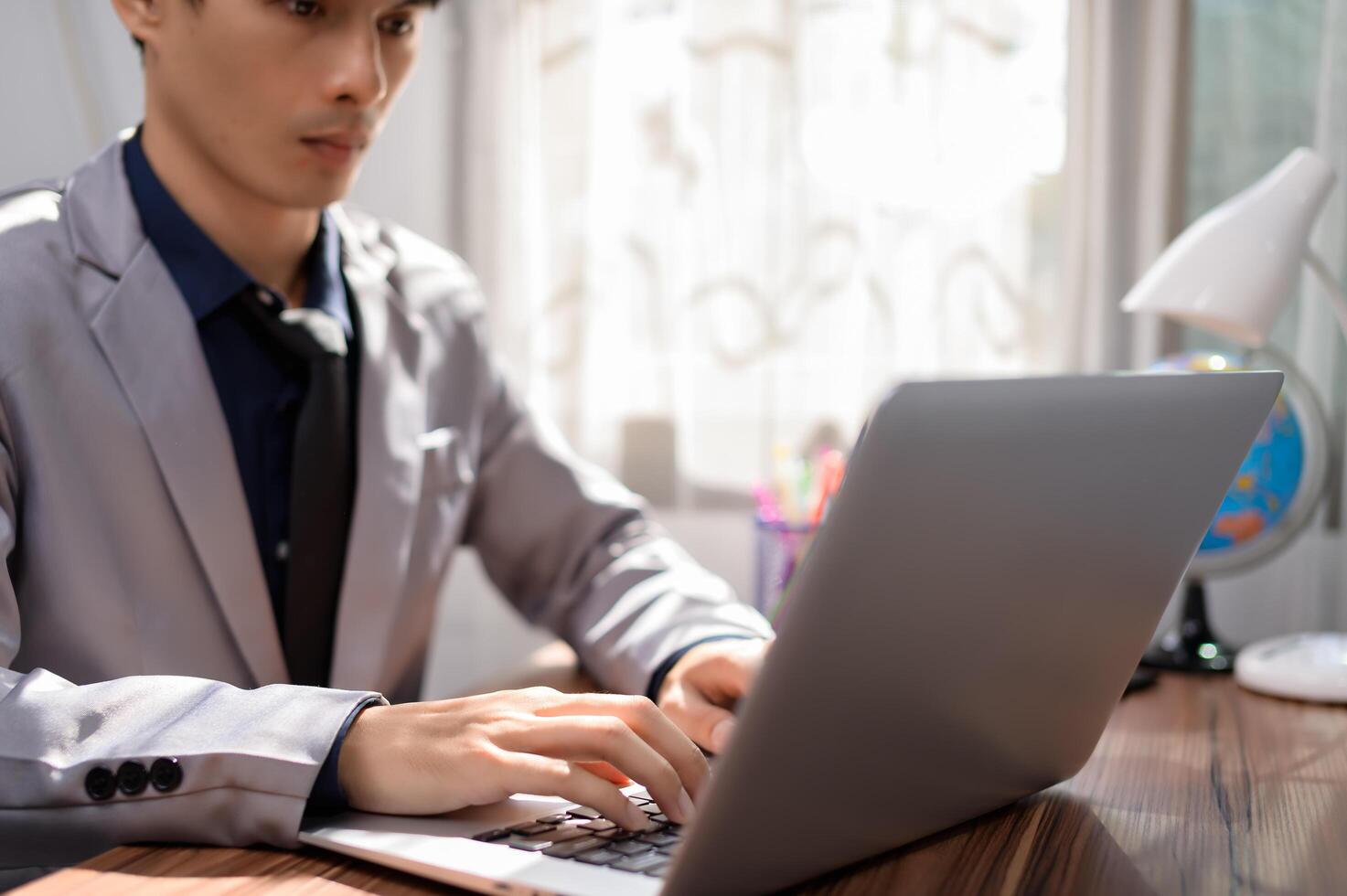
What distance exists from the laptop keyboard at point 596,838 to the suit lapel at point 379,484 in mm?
478

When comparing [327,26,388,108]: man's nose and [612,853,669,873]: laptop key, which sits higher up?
[327,26,388,108]: man's nose

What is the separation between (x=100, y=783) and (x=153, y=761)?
33 mm

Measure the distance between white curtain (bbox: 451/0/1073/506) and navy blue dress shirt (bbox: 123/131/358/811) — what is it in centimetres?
83

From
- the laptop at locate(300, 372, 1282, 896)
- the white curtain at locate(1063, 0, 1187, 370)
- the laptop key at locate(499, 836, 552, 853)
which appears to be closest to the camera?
the laptop at locate(300, 372, 1282, 896)

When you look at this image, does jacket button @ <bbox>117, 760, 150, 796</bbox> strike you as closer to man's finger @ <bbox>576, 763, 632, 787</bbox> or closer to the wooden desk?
the wooden desk

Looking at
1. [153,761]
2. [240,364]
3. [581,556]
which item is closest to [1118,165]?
[581,556]

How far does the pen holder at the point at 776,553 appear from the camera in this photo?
1428mm

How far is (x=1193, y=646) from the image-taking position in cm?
118

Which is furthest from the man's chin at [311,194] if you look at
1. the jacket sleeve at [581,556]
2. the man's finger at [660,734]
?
the man's finger at [660,734]

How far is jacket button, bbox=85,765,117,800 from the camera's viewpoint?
0.62 metres

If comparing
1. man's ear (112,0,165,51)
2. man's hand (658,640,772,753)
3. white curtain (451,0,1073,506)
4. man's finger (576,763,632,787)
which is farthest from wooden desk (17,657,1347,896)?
white curtain (451,0,1073,506)

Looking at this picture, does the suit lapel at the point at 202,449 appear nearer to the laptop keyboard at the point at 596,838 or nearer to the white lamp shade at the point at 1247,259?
the laptop keyboard at the point at 596,838

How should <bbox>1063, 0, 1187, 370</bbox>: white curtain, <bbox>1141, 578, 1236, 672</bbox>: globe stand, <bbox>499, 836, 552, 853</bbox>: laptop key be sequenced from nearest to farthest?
<bbox>499, 836, 552, 853</bbox>: laptop key
<bbox>1141, 578, 1236, 672</bbox>: globe stand
<bbox>1063, 0, 1187, 370</bbox>: white curtain

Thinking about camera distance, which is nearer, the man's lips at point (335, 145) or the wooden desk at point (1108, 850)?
the wooden desk at point (1108, 850)
